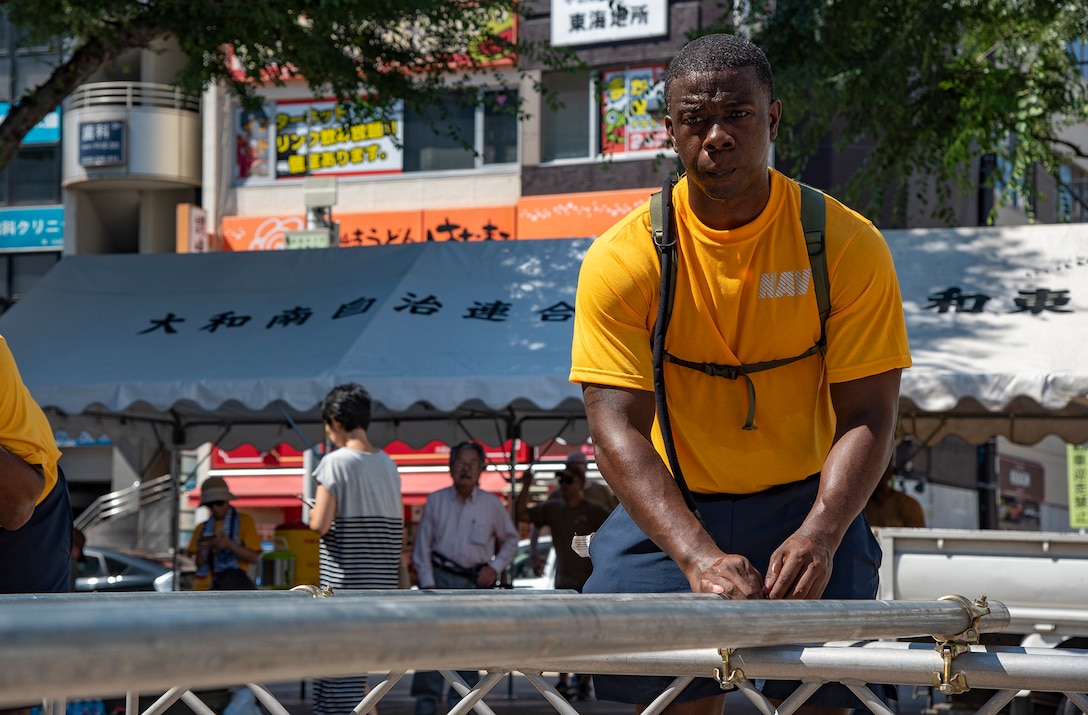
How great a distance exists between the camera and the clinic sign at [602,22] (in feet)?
76.0

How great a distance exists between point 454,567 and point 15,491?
587 cm

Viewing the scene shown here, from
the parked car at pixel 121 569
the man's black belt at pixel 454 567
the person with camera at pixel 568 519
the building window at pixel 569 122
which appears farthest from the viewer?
the building window at pixel 569 122

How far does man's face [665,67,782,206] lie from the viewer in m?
2.58

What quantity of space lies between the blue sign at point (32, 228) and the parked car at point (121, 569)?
1307cm

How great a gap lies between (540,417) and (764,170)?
401 inches

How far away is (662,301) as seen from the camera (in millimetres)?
2764

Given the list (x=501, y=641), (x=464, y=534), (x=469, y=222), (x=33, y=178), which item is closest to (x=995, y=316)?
(x=464, y=534)

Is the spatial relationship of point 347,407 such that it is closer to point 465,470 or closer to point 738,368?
point 465,470

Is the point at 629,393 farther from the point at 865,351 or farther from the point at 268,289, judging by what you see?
the point at 268,289

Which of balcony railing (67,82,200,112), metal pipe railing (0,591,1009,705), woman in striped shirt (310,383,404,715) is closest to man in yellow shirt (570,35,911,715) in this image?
metal pipe railing (0,591,1009,705)

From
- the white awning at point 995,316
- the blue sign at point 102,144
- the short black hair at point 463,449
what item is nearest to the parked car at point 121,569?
the short black hair at point 463,449

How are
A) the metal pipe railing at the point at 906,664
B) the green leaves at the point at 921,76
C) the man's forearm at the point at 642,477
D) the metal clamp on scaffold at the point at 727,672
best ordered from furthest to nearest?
the green leaves at the point at 921,76
the man's forearm at the point at 642,477
the metal clamp on scaffold at the point at 727,672
the metal pipe railing at the point at 906,664

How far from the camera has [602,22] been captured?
76.7 feet

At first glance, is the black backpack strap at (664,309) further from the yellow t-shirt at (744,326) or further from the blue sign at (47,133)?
the blue sign at (47,133)
